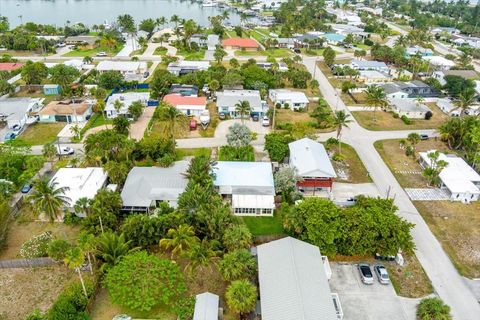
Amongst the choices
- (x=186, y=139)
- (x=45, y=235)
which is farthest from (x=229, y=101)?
(x=45, y=235)

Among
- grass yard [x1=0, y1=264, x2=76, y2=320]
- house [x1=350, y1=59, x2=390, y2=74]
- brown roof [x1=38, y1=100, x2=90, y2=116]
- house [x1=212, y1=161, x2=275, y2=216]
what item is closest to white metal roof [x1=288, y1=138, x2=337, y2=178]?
house [x1=212, y1=161, x2=275, y2=216]

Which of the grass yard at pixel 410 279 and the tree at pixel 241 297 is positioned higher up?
the tree at pixel 241 297

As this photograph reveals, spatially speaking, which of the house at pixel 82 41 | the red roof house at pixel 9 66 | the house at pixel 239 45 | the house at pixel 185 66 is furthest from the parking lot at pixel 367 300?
the house at pixel 82 41

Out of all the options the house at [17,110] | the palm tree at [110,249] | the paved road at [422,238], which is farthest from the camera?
the house at [17,110]

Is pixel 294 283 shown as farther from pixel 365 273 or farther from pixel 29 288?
pixel 29 288

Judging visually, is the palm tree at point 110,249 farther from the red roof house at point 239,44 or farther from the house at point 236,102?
the red roof house at point 239,44

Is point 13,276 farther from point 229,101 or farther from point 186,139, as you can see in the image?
point 229,101

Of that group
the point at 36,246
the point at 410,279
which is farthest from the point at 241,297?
the point at 36,246
